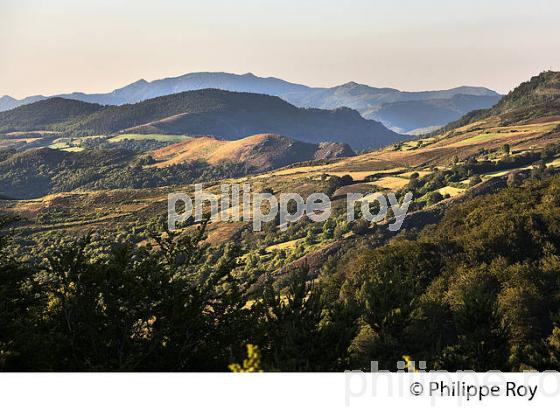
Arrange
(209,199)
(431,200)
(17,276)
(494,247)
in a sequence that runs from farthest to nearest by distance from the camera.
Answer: (209,199) → (431,200) → (494,247) → (17,276)

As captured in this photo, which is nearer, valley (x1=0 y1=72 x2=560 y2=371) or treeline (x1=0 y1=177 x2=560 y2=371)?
treeline (x1=0 y1=177 x2=560 y2=371)

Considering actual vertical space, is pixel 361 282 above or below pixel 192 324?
below

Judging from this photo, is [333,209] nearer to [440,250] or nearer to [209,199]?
[209,199]

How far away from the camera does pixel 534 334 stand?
28.3 meters

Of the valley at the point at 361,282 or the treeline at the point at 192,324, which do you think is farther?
the valley at the point at 361,282

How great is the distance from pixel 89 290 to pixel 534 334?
2079 centimetres

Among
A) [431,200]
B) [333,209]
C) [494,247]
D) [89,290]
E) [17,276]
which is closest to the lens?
[89,290]

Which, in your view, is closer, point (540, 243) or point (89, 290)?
point (89, 290)

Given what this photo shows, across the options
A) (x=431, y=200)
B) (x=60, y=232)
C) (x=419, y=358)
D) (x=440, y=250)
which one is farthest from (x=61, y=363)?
(x=60, y=232)

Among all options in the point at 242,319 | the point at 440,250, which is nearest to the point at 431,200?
the point at 440,250

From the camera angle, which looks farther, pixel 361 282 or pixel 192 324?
pixel 361 282

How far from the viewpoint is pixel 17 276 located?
1844 centimetres
